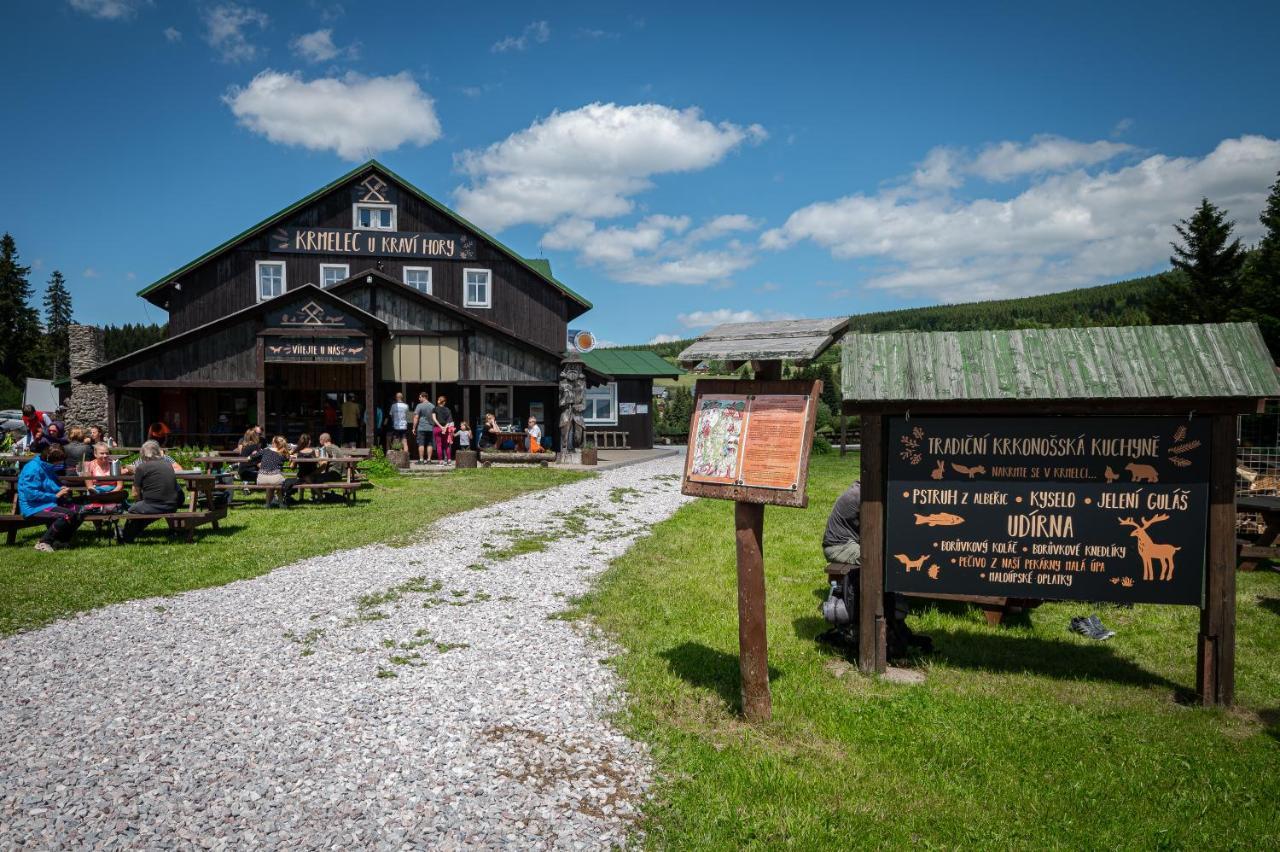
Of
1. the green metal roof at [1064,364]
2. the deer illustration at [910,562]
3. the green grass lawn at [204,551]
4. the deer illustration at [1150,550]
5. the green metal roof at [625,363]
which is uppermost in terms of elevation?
the green metal roof at [625,363]

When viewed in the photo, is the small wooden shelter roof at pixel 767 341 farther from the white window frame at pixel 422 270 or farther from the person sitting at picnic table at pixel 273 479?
the white window frame at pixel 422 270

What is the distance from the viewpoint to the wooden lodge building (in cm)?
2302

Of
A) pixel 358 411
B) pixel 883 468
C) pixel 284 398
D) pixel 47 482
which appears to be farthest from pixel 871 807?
pixel 284 398

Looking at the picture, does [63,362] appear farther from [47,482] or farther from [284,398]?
[47,482]

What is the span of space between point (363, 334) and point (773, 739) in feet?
69.1

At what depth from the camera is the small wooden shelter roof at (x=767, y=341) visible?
5.28m

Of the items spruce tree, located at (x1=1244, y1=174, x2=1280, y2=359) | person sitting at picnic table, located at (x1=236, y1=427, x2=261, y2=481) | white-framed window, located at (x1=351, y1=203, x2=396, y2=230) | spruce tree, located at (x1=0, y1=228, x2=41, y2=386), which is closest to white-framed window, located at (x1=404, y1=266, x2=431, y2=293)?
white-framed window, located at (x1=351, y1=203, x2=396, y2=230)

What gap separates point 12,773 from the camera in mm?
4273

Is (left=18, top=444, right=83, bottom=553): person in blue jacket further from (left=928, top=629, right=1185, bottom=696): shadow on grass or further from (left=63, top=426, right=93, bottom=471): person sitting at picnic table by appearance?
(left=928, top=629, right=1185, bottom=696): shadow on grass

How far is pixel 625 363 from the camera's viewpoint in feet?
110

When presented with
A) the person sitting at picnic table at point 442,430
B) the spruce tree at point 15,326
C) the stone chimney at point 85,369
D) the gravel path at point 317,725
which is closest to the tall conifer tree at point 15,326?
the spruce tree at point 15,326

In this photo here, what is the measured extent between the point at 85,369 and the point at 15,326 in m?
58.0

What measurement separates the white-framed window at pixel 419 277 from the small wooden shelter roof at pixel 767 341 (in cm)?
2497

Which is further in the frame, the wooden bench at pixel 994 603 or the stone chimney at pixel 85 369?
the stone chimney at pixel 85 369
